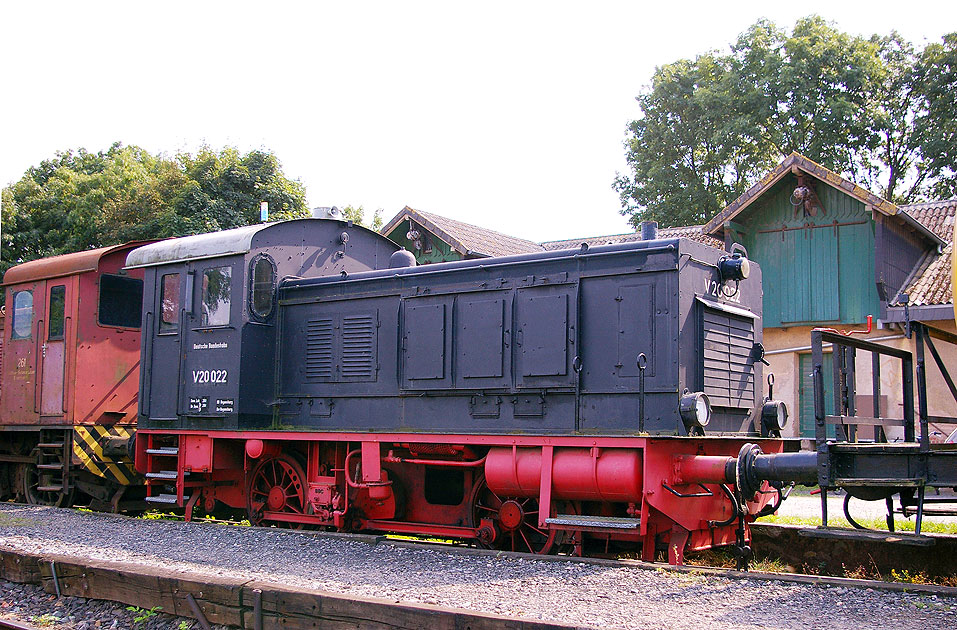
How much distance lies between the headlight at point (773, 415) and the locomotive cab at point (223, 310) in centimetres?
543

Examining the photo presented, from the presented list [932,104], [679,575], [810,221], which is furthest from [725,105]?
[679,575]

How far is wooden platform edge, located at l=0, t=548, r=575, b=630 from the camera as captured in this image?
16.6ft

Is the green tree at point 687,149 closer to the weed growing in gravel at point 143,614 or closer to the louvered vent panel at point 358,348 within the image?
the louvered vent panel at point 358,348

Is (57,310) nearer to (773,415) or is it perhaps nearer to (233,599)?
(233,599)

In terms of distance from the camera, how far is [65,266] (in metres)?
12.4

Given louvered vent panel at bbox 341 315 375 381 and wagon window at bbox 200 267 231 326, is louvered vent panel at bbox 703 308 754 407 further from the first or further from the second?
wagon window at bbox 200 267 231 326

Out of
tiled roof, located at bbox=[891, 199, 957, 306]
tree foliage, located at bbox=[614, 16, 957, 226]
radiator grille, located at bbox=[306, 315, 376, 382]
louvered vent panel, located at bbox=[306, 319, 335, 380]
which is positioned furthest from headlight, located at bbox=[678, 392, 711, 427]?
tree foliage, located at bbox=[614, 16, 957, 226]

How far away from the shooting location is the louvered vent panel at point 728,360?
26.3 ft

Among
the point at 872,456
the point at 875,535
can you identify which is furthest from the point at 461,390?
the point at 875,535

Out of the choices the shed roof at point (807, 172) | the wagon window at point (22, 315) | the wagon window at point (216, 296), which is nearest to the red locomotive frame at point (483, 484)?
the wagon window at point (216, 296)

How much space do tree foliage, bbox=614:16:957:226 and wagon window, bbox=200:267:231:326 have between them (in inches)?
973

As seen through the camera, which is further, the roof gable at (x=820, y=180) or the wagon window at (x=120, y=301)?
the roof gable at (x=820, y=180)

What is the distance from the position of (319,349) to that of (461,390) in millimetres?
2137

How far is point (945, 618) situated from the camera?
5125 mm
